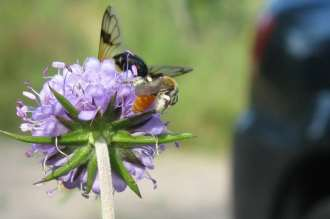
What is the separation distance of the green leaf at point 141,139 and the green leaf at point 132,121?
0.01 meters

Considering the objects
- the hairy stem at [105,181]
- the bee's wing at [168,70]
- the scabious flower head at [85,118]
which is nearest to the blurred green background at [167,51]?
the bee's wing at [168,70]

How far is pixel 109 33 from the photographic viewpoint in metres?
1.53

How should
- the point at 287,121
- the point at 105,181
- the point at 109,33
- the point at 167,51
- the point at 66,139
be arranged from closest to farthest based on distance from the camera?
the point at 105,181 < the point at 66,139 < the point at 109,33 < the point at 287,121 < the point at 167,51

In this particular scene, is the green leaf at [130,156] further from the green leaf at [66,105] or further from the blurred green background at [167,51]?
the blurred green background at [167,51]

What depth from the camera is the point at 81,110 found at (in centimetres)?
143

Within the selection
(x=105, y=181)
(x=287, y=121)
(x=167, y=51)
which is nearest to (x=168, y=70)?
(x=105, y=181)

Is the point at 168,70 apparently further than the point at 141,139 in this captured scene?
Yes

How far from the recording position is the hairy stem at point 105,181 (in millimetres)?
1276

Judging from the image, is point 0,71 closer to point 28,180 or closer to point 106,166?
point 28,180

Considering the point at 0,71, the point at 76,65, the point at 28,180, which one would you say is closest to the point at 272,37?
the point at 76,65

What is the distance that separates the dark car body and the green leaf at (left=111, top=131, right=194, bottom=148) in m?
2.65

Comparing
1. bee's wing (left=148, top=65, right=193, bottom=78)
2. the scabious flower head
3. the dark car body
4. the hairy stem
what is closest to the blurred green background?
the dark car body

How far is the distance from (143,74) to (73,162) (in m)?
0.18

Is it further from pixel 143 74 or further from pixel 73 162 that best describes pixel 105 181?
pixel 143 74
